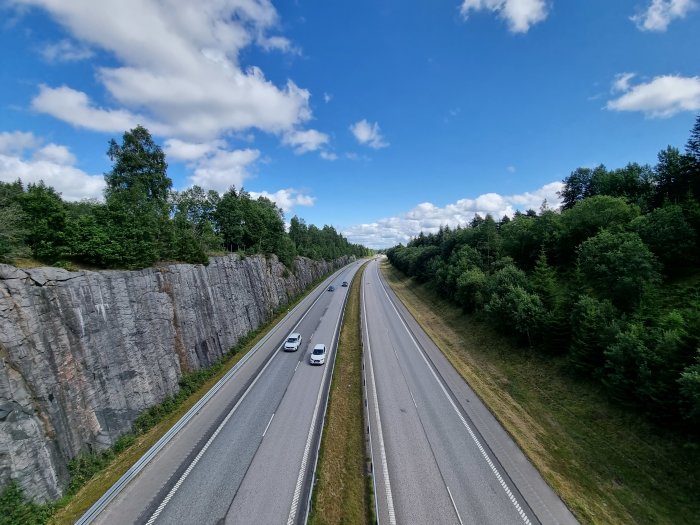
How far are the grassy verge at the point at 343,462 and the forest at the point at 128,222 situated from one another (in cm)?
1836

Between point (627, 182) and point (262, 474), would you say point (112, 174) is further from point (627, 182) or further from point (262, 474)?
point (627, 182)

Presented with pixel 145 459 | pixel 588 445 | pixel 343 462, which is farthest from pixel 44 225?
pixel 588 445

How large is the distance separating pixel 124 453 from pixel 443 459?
701 inches

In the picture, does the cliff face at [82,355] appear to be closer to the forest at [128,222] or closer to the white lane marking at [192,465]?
the forest at [128,222]

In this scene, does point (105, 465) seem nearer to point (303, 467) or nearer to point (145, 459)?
point (145, 459)

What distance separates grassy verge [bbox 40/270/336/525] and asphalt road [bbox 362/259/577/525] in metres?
12.9

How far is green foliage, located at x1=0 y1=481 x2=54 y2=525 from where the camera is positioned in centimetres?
1201

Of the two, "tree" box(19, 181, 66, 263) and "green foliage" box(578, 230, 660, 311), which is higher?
"tree" box(19, 181, 66, 263)

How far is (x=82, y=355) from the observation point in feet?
57.9

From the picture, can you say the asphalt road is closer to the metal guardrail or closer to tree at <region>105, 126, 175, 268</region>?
the metal guardrail

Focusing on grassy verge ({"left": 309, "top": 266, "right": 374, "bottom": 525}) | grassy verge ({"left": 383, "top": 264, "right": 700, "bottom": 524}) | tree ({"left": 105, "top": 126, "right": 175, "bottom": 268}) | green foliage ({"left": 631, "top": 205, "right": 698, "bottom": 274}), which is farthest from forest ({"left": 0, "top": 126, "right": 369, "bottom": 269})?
green foliage ({"left": 631, "top": 205, "right": 698, "bottom": 274})

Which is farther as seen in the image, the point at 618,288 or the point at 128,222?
the point at 618,288

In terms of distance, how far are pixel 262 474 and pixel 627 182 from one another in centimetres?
6948

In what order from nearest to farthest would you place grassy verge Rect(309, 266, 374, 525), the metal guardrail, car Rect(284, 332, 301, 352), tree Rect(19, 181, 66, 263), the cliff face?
1. the metal guardrail
2. grassy verge Rect(309, 266, 374, 525)
3. the cliff face
4. tree Rect(19, 181, 66, 263)
5. car Rect(284, 332, 301, 352)
